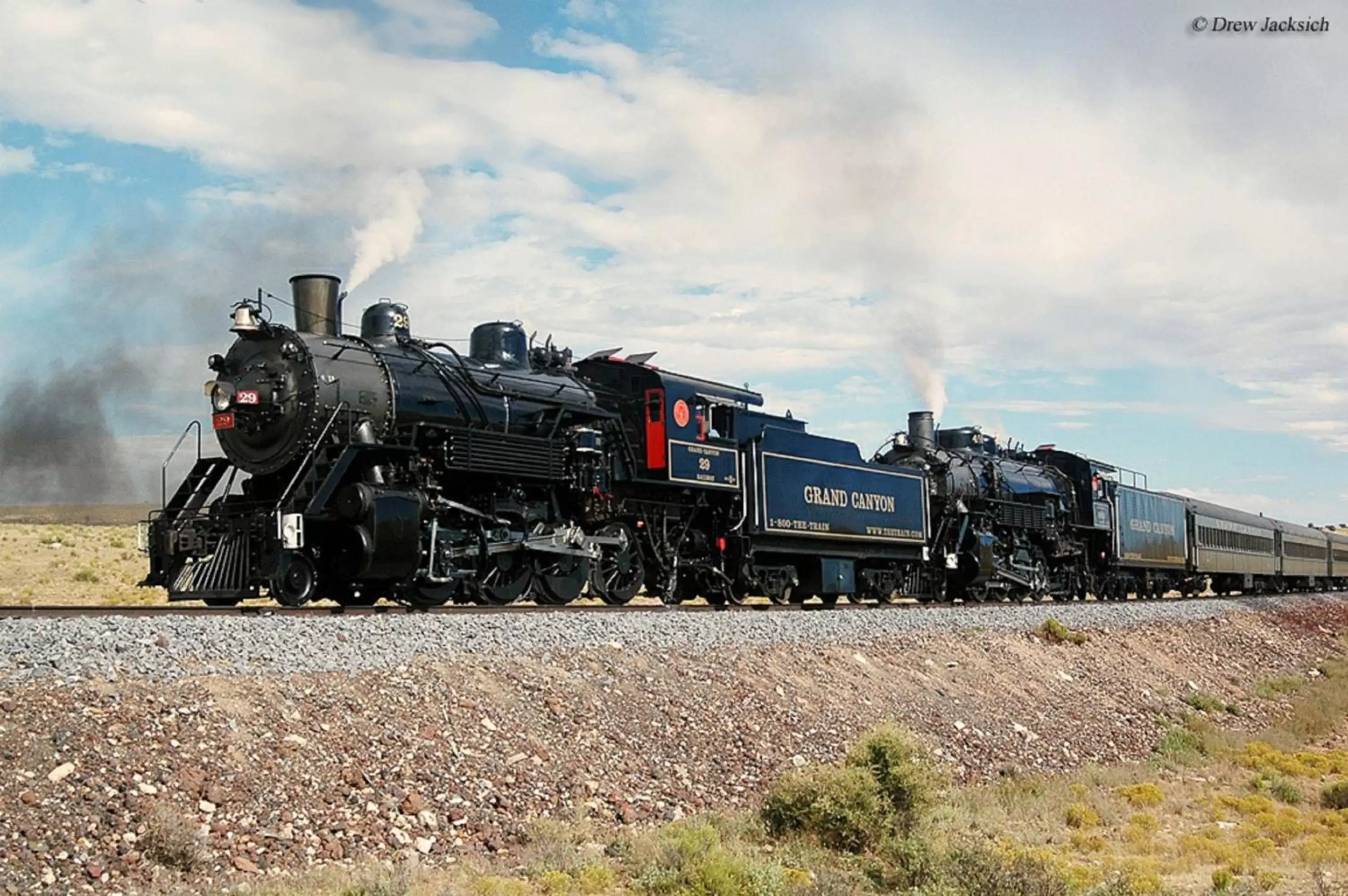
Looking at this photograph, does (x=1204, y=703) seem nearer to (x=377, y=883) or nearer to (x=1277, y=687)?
(x=1277, y=687)

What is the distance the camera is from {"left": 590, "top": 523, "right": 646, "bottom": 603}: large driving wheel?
15820mm

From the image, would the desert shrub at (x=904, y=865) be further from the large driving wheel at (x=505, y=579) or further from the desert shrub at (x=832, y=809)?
the large driving wheel at (x=505, y=579)

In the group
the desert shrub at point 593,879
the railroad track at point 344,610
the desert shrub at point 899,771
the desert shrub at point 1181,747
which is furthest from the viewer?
the desert shrub at point 1181,747

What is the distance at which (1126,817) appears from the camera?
1156 cm

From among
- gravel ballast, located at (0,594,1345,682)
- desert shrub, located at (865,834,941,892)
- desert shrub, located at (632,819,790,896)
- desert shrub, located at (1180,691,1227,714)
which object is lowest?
desert shrub, located at (1180,691,1227,714)

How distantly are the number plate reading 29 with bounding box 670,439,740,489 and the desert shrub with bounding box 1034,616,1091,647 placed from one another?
17.6ft

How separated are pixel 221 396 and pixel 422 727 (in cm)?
698

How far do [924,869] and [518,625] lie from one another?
4.49 meters

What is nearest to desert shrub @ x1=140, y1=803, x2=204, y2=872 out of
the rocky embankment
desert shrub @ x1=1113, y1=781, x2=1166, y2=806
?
the rocky embankment

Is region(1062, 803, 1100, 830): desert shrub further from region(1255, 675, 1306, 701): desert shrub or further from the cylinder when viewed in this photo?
the cylinder

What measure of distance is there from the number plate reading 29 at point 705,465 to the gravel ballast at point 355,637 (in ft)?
8.50

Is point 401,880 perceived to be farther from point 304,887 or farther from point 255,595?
point 255,595

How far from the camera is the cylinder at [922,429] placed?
→ 26.0 m

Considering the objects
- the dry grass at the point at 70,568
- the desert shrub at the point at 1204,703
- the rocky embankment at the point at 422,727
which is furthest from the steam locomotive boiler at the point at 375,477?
the dry grass at the point at 70,568
